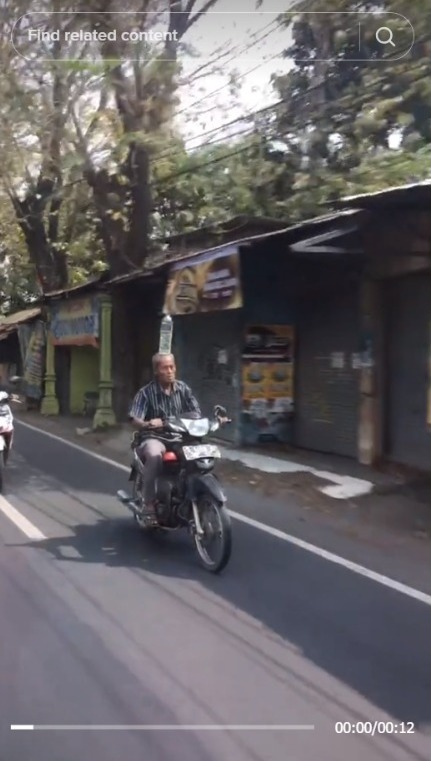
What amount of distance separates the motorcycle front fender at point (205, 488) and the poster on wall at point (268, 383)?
6067 millimetres

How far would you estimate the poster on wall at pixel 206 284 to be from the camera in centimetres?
1088

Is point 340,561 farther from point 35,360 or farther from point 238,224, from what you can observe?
point 35,360

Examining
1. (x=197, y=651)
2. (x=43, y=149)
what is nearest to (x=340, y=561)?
(x=197, y=651)

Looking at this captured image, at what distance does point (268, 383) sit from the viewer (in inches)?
477

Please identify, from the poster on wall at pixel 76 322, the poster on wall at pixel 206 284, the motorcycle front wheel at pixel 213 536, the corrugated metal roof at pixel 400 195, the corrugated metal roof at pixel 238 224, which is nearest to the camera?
the motorcycle front wheel at pixel 213 536

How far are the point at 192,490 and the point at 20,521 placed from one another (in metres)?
1.96

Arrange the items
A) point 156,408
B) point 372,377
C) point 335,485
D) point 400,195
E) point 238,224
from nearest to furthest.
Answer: point 156,408
point 400,195
point 335,485
point 372,377
point 238,224

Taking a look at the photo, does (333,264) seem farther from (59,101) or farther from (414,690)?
(414,690)

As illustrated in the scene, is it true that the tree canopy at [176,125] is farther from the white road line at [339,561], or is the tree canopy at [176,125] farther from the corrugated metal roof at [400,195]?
the white road line at [339,561]

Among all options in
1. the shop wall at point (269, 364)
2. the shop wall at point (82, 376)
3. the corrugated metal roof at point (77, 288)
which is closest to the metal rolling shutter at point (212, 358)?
the shop wall at point (269, 364)

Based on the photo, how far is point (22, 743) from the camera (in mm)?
2902

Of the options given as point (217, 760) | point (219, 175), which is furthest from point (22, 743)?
point (219, 175)

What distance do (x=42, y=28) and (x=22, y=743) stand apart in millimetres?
3435
